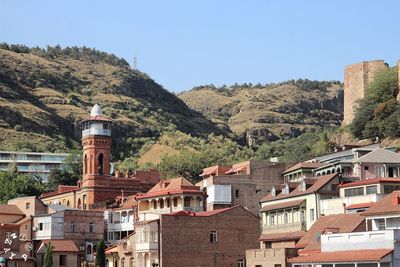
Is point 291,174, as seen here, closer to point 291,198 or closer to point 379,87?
point 291,198

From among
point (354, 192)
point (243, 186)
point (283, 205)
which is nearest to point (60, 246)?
point (243, 186)

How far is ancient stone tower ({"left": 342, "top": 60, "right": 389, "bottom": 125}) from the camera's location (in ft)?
404

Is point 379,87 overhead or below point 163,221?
overhead

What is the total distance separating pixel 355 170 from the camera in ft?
249

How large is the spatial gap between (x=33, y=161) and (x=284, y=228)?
91.3 metres

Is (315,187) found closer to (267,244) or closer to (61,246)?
(267,244)

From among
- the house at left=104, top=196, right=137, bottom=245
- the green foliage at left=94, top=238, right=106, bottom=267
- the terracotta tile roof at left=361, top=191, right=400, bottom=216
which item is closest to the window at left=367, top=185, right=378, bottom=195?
the terracotta tile roof at left=361, top=191, right=400, bottom=216

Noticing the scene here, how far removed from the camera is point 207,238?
249ft

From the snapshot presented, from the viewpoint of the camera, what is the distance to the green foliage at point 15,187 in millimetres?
115375

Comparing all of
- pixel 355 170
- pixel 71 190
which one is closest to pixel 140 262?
pixel 355 170

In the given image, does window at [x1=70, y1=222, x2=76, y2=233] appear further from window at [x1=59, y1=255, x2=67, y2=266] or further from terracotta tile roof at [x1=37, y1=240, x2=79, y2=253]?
window at [x1=59, y1=255, x2=67, y2=266]

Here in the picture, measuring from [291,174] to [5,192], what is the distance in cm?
4604

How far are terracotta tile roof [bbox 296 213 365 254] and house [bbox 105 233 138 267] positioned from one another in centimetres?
2212

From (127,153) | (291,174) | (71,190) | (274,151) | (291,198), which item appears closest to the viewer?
(291,198)
